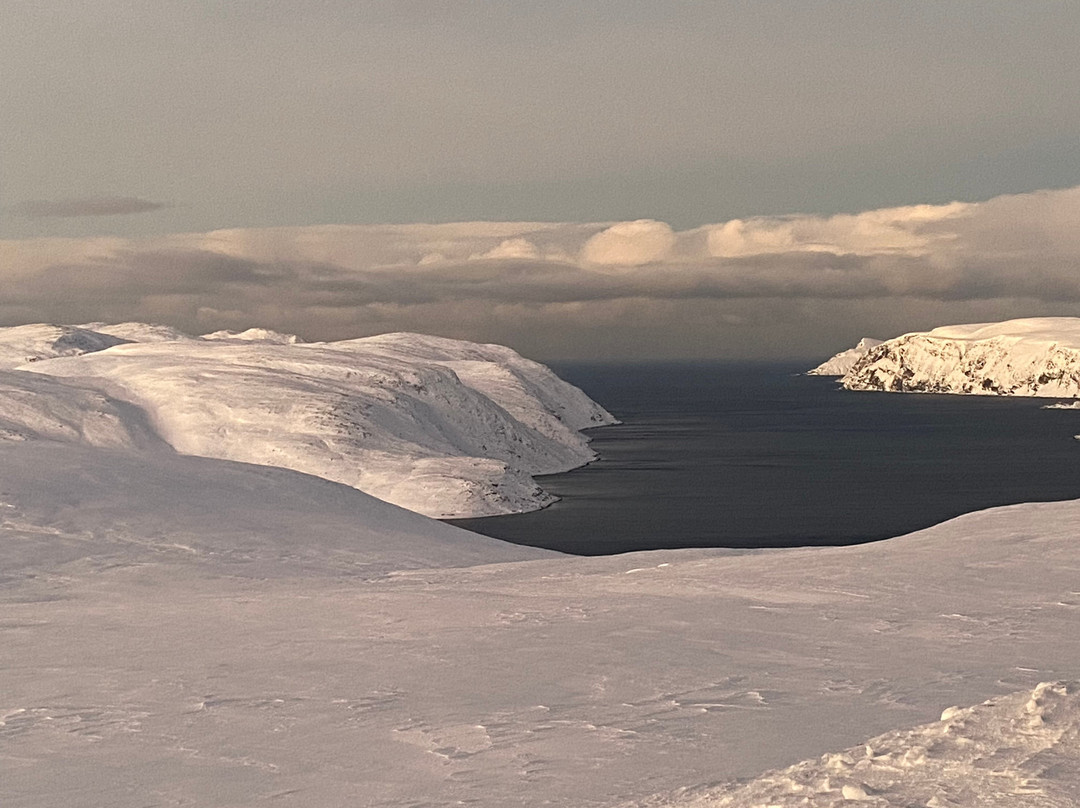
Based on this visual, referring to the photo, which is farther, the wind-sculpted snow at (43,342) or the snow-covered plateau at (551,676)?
the wind-sculpted snow at (43,342)

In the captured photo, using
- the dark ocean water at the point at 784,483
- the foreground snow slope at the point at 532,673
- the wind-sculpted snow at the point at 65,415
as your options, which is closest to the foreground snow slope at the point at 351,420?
the wind-sculpted snow at the point at 65,415

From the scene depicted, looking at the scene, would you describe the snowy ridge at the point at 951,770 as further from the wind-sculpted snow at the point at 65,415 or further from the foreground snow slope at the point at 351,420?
the wind-sculpted snow at the point at 65,415

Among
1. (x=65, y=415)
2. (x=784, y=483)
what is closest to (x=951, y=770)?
(x=784, y=483)

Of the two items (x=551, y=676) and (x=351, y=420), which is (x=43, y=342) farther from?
(x=551, y=676)

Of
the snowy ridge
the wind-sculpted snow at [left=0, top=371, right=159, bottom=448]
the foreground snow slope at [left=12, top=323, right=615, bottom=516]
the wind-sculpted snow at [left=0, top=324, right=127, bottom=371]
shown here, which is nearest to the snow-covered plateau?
the snowy ridge

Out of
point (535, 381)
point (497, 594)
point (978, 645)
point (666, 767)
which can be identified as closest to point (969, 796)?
point (666, 767)
